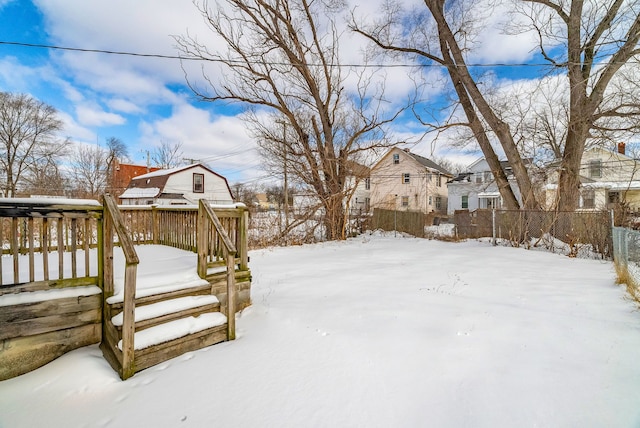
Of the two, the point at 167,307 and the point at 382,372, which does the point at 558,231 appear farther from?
the point at 167,307

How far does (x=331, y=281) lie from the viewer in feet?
16.1

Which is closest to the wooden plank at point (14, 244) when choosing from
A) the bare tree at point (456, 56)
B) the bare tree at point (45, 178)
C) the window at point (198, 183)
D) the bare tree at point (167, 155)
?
the bare tree at point (456, 56)

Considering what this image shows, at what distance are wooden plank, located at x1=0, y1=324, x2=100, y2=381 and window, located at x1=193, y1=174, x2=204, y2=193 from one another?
23522 mm

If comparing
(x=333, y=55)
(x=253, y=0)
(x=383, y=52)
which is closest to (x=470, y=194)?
(x=383, y=52)

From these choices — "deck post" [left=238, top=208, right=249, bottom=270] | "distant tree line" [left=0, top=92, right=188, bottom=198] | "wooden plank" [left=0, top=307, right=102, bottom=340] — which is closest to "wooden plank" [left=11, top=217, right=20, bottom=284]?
"wooden plank" [left=0, top=307, right=102, bottom=340]

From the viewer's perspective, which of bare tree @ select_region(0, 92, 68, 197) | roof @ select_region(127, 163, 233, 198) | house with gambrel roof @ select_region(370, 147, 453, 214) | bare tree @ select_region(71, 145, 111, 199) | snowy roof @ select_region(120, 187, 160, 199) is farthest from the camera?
house with gambrel roof @ select_region(370, 147, 453, 214)

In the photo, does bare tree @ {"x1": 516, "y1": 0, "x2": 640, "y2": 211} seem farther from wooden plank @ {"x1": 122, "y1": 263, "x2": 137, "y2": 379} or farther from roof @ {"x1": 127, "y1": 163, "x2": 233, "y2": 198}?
roof @ {"x1": 127, "y1": 163, "x2": 233, "y2": 198}

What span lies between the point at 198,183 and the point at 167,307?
2402 centimetres

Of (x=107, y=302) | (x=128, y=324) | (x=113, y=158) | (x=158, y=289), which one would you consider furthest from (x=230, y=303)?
(x=113, y=158)

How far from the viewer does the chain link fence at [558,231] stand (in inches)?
290

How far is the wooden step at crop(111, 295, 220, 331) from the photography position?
239 cm

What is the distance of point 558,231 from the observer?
8.62 metres

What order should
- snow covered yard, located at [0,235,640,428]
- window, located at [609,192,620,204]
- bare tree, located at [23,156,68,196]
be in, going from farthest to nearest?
bare tree, located at [23,156,68,196], window, located at [609,192,620,204], snow covered yard, located at [0,235,640,428]

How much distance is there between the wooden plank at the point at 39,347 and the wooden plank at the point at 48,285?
→ 15.3 inches
